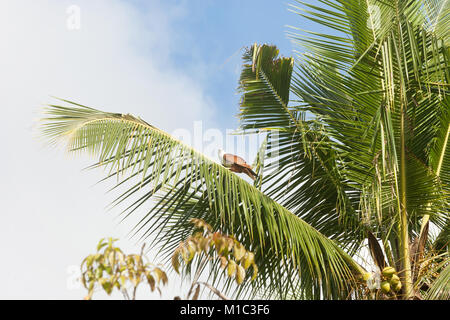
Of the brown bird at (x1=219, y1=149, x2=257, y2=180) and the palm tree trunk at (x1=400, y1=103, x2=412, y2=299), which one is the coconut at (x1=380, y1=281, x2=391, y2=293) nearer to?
the palm tree trunk at (x1=400, y1=103, x2=412, y2=299)

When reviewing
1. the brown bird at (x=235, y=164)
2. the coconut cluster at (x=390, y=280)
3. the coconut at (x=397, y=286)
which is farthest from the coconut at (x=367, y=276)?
the brown bird at (x=235, y=164)

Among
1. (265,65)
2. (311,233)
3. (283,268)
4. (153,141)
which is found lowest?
(283,268)

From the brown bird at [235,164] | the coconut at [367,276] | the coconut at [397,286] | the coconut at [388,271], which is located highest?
the brown bird at [235,164]

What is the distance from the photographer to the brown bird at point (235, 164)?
5.69 metres

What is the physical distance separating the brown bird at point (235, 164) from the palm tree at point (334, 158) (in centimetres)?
16

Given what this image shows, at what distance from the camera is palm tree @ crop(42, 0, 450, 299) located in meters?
4.77

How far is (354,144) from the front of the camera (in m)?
5.65

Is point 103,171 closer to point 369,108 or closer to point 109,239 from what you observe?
point 109,239

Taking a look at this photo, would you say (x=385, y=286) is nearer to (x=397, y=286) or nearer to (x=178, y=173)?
(x=397, y=286)

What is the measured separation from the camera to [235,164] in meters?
5.74

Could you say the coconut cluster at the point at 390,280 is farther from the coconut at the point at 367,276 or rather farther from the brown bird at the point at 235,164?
the brown bird at the point at 235,164
